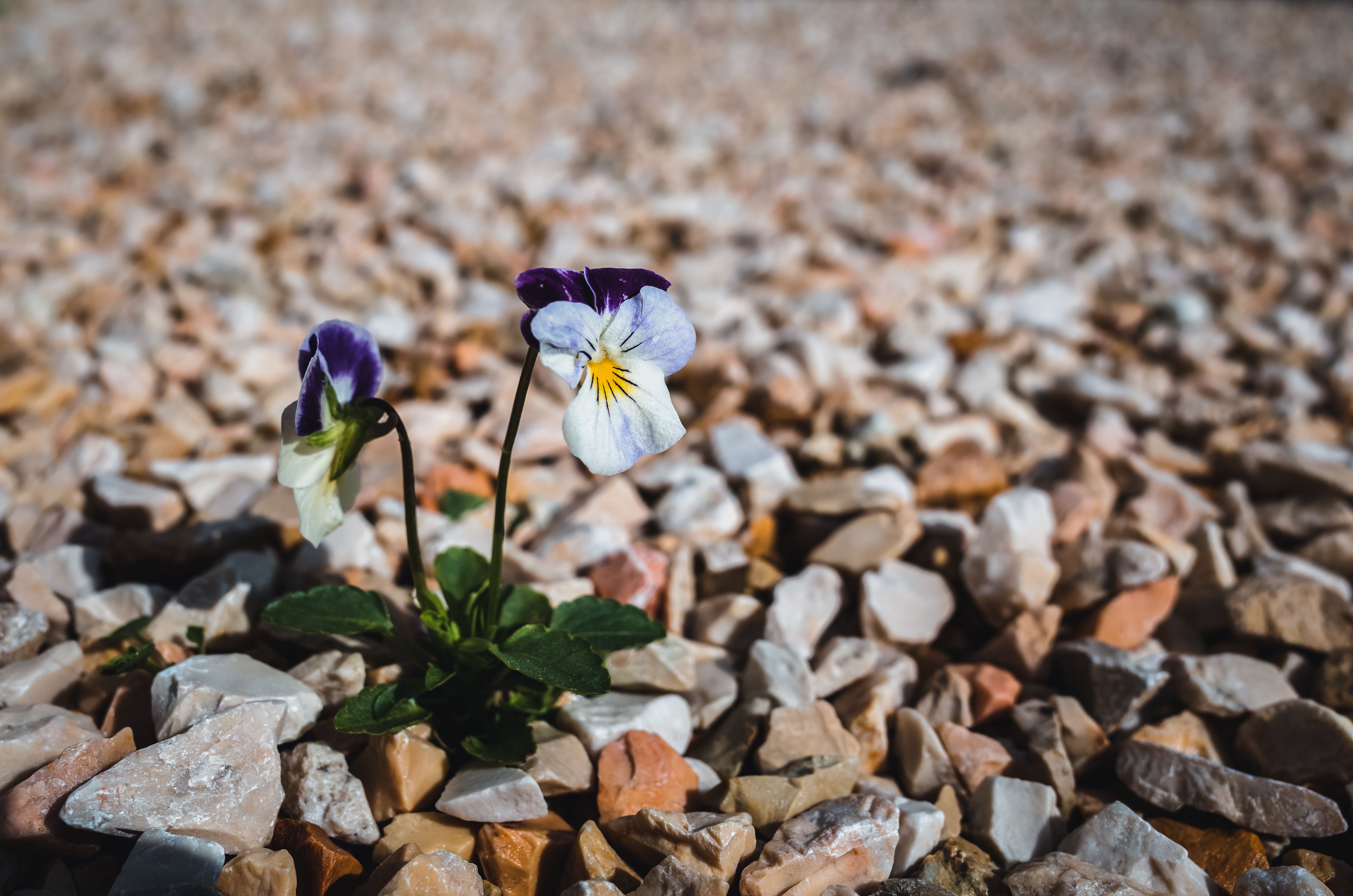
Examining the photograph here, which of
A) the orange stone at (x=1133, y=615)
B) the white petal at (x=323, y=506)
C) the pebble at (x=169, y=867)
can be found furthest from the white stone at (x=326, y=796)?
the orange stone at (x=1133, y=615)

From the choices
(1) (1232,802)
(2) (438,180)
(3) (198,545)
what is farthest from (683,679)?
(2) (438,180)

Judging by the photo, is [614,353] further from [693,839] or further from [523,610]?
[693,839]

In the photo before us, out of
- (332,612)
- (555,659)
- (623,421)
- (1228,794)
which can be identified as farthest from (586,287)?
(1228,794)

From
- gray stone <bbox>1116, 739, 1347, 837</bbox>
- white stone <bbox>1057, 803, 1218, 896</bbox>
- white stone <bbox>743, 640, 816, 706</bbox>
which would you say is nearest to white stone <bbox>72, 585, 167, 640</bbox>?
white stone <bbox>743, 640, 816, 706</bbox>

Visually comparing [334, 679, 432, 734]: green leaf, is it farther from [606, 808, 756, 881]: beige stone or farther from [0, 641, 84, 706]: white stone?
[0, 641, 84, 706]: white stone

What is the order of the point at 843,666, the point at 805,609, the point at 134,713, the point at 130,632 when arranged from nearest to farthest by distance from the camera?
the point at 134,713, the point at 130,632, the point at 843,666, the point at 805,609

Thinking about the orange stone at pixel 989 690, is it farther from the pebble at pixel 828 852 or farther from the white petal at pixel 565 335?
the white petal at pixel 565 335
